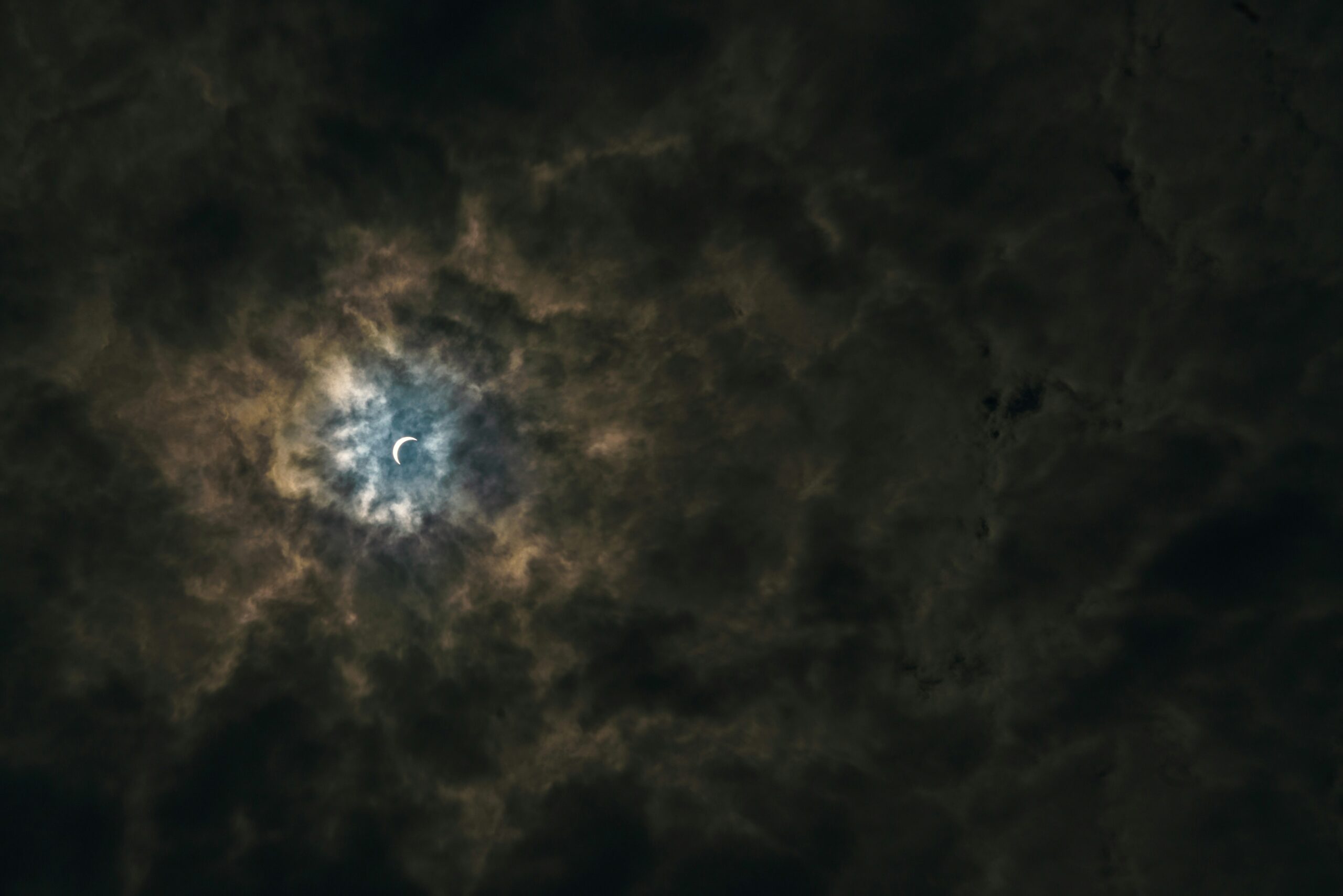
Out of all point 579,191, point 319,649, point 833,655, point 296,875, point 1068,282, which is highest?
point 579,191

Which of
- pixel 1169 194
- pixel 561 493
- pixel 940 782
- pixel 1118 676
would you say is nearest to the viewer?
pixel 1169 194

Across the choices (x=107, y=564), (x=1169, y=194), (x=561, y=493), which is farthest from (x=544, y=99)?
(x=107, y=564)

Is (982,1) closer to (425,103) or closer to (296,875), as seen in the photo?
(425,103)

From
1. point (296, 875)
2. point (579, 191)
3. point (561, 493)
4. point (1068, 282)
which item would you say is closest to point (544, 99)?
point (579, 191)

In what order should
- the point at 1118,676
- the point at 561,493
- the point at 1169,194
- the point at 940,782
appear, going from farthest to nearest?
the point at 561,493, the point at 940,782, the point at 1118,676, the point at 1169,194

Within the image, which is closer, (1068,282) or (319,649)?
(1068,282)

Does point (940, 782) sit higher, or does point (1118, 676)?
point (1118, 676)
